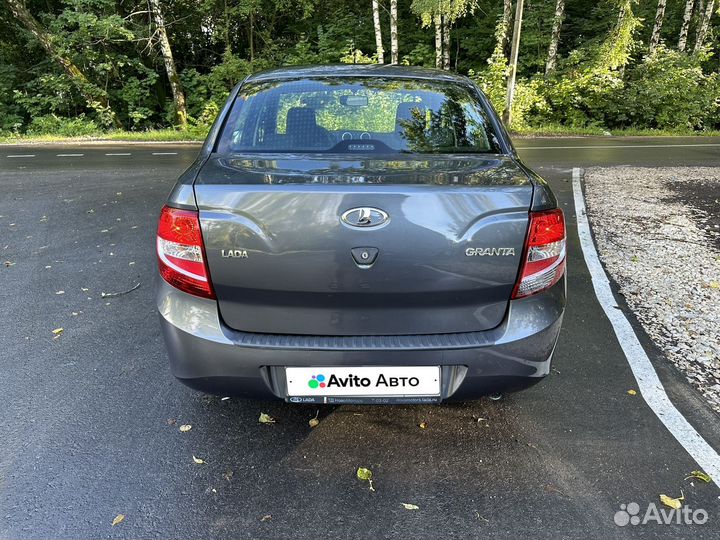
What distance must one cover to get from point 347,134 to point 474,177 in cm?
91

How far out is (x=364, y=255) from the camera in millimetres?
1894

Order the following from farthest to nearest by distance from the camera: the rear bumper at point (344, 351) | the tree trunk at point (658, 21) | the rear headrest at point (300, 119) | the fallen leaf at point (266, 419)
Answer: the tree trunk at point (658, 21), the rear headrest at point (300, 119), the fallen leaf at point (266, 419), the rear bumper at point (344, 351)

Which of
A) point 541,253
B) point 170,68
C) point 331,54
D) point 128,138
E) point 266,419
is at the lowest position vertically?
point 128,138

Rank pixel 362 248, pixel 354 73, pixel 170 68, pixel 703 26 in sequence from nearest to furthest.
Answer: pixel 362 248 < pixel 354 73 < pixel 170 68 < pixel 703 26

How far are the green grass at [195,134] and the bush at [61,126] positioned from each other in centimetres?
61

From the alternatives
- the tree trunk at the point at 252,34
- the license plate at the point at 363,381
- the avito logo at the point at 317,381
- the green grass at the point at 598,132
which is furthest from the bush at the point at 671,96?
the avito logo at the point at 317,381

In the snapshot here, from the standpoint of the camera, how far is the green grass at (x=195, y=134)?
591 inches

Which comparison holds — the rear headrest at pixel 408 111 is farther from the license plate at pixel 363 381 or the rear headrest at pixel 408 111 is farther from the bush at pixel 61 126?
the bush at pixel 61 126

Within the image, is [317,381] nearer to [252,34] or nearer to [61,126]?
[61,126]

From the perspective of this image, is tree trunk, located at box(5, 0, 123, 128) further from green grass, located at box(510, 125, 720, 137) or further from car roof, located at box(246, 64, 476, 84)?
car roof, located at box(246, 64, 476, 84)

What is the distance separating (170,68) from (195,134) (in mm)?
4374

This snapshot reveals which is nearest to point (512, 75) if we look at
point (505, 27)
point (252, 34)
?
point (505, 27)

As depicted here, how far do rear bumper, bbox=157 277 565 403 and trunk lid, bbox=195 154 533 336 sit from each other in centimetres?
5

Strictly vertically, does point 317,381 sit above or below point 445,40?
below
